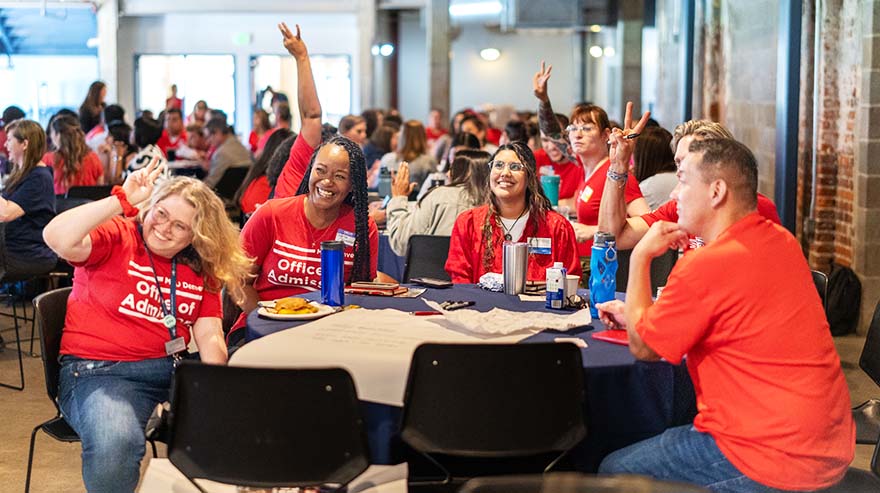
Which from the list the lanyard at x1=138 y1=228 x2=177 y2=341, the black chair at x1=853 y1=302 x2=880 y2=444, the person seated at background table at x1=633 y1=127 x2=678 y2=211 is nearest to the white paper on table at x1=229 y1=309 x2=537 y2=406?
the lanyard at x1=138 y1=228 x2=177 y2=341

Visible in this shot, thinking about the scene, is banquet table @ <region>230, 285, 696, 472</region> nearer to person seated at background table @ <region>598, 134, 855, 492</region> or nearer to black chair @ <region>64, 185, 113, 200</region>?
person seated at background table @ <region>598, 134, 855, 492</region>

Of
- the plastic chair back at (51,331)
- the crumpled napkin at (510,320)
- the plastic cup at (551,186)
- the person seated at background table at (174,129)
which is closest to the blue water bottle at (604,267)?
the crumpled napkin at (510,320)

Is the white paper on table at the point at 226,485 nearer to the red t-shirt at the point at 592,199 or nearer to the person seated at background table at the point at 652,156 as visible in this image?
the red t-shirt at the point at 592,199

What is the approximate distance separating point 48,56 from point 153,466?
17.8 m

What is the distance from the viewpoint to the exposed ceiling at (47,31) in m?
19.3

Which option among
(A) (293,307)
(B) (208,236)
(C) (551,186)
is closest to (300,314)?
(A) (293,307)

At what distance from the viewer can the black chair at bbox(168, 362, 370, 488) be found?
2.87 metres

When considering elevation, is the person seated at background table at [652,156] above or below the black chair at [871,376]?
above

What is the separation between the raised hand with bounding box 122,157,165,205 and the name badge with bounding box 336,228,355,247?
0.83 meters

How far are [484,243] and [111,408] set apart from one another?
5.37 feet

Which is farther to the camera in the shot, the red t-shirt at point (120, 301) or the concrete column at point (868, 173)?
the concrete column at point (868, 173)

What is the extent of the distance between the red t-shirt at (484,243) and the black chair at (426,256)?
1.54 feet

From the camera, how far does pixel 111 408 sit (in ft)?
11.3

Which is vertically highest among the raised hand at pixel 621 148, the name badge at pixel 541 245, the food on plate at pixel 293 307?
the raised hand at pixel 621 148
